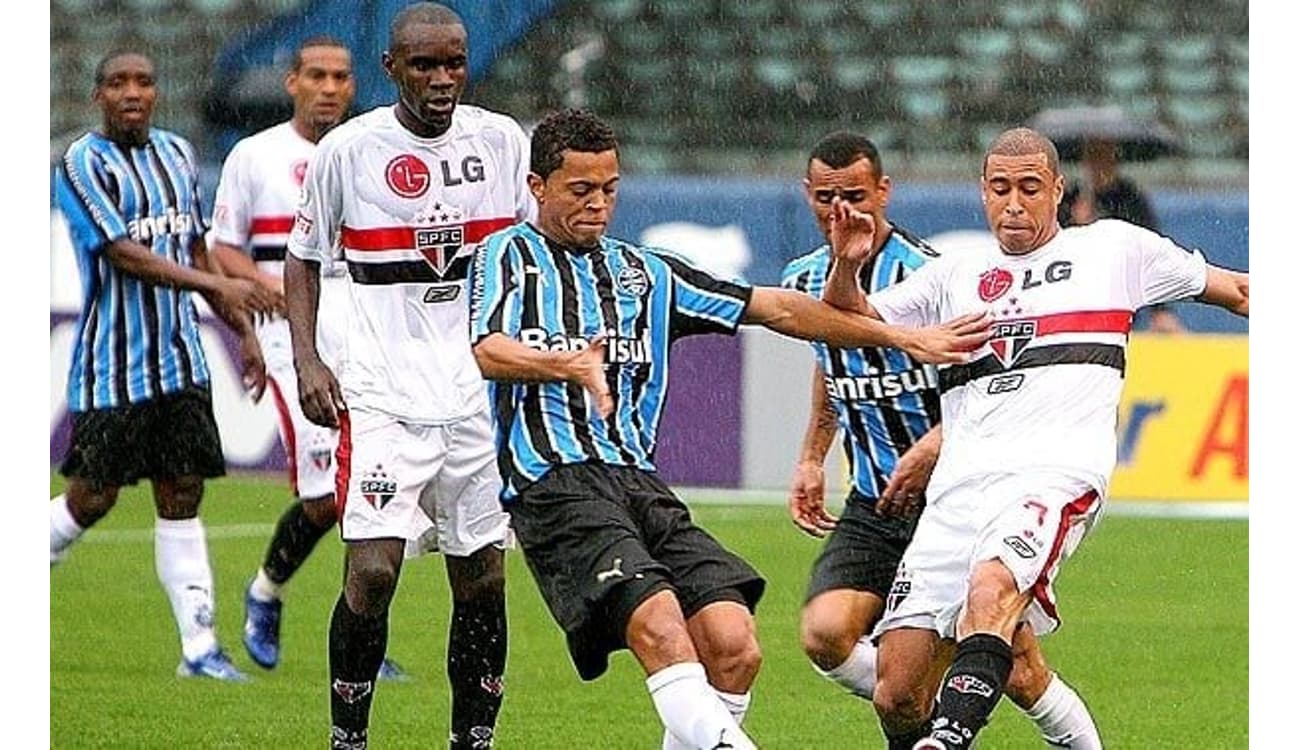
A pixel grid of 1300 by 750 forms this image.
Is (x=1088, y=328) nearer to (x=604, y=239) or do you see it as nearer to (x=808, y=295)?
(x=808, y=295)

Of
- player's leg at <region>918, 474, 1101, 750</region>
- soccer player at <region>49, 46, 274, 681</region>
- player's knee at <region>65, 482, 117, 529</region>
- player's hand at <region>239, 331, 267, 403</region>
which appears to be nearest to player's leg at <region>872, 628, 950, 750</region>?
player's leg at <region>918, 474, 1101, 750</region>

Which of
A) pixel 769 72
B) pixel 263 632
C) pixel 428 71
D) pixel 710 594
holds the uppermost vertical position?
pixel 769 72

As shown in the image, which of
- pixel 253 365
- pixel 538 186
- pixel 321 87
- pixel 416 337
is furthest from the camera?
pixel 321 87

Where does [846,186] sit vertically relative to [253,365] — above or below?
above

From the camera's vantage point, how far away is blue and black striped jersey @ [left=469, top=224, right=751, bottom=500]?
6.25 metres

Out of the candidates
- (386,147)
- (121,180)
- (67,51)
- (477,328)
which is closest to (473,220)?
(386,147)

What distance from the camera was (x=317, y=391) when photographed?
690 cm

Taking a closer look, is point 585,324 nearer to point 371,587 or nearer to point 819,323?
point 819,323

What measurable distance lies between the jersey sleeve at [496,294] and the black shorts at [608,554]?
Result: 0.35 m

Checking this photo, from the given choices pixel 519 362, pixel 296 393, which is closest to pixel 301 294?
pixel 519 362

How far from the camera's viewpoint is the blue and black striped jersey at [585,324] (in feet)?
20.5

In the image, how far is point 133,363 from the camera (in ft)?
29.2

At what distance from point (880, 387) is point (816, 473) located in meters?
0.27
